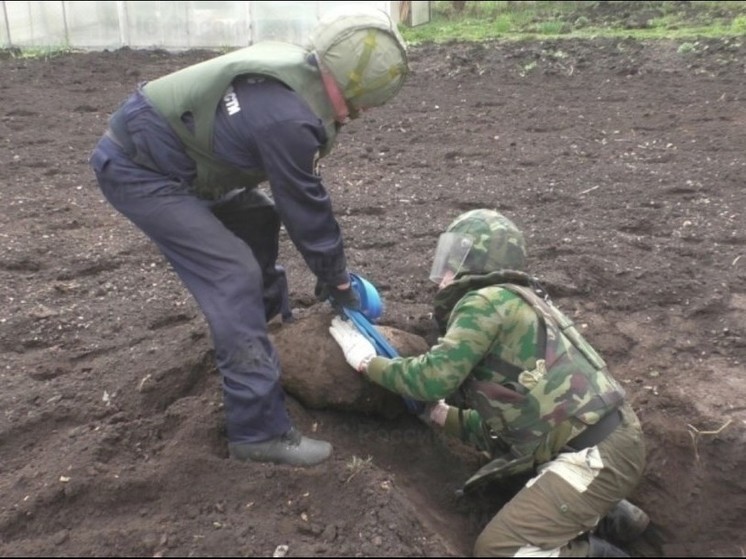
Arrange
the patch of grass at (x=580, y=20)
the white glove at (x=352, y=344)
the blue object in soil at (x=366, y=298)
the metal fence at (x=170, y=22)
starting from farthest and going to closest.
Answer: the metal fence at (x=170, y=22), the patch of grass at (x=580, y=20), the blue object in soil at (x=366, y=298), the white glove at (x=352, y=344)

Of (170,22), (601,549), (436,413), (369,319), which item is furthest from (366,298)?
(170,22)

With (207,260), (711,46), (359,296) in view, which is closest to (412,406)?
(359,296)

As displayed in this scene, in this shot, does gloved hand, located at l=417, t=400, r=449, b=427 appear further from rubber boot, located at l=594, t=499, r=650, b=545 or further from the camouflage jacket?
rubber boot, located at l=594, t=499, r=650, b=545

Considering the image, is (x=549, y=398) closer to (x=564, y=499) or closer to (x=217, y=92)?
(x=564, y=499)

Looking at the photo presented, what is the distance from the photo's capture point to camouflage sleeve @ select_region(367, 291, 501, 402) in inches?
128

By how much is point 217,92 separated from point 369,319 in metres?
1.19

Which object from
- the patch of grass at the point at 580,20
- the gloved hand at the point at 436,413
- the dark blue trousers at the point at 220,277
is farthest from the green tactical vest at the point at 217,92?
the patch of grass at the point at 580,20

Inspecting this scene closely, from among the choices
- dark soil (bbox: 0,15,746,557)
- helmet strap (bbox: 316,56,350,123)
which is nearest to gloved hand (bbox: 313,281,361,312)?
dark soil (bbox: 0,15,746,557)

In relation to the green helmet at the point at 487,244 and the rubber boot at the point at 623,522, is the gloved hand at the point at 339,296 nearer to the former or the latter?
the green helmet at the point at 487,244

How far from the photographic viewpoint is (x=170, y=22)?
14602mm

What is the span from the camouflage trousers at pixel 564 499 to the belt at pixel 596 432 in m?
0.02

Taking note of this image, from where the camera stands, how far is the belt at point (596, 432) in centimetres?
335

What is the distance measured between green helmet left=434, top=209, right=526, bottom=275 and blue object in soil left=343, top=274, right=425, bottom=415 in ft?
1.75

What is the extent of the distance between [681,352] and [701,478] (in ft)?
2.98
